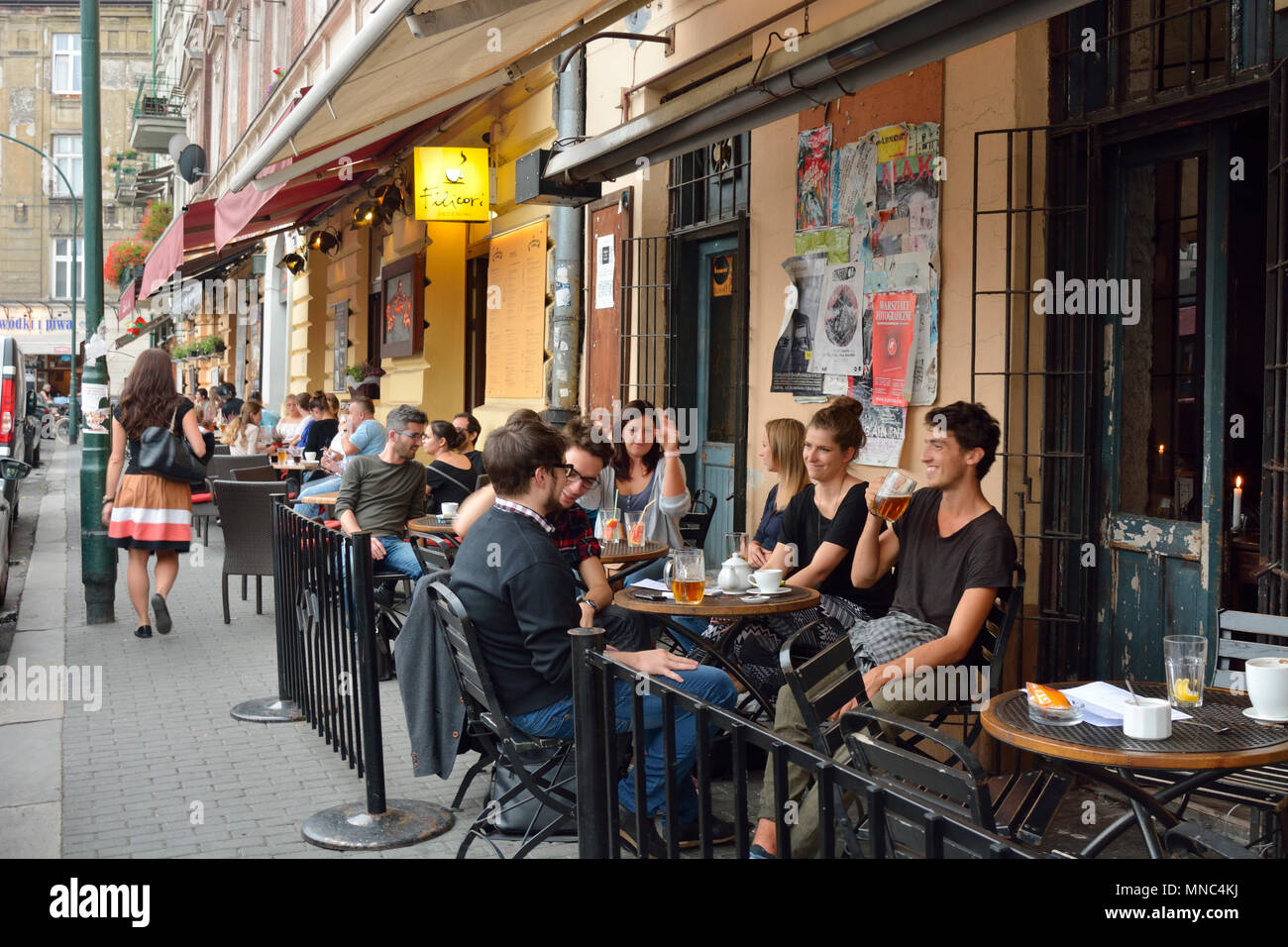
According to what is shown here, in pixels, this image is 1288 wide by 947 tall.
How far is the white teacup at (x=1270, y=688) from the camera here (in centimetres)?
306

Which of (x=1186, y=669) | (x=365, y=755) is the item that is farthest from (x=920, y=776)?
(x=365, y=755)

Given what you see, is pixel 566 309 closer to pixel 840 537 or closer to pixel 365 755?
pixel 840 537

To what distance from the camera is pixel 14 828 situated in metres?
4.53

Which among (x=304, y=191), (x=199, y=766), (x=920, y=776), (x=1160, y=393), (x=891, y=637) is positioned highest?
(x=304, y=191)

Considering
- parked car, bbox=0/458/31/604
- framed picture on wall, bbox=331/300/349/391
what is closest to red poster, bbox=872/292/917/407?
parked car, bbox=0/458/31/604

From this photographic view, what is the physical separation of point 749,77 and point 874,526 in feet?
7.25

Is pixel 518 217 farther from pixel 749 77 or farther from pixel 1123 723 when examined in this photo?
pixel 1123 723

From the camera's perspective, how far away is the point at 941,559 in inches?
178

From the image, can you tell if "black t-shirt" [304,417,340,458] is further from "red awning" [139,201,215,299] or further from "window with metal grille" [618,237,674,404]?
"window with metal grille" [618,237,674,404]

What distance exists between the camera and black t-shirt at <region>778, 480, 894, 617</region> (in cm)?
516

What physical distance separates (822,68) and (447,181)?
19.4 feet

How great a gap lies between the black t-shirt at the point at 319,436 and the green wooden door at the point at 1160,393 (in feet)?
29.7

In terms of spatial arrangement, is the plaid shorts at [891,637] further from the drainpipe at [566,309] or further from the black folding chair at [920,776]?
the drainpipe at [566,309]
